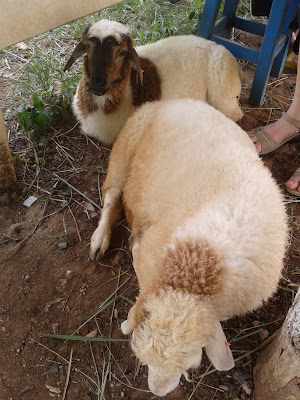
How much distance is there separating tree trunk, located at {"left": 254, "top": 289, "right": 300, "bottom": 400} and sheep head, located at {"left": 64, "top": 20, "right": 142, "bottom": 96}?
2040mm

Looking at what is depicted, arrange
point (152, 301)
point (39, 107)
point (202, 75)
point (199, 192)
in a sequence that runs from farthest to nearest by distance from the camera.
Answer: point (202, 75), point (39, 107), point (199, 192), point (152, 301)

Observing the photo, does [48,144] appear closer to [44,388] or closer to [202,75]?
[202,75]

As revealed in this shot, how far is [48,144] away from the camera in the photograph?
3.21m

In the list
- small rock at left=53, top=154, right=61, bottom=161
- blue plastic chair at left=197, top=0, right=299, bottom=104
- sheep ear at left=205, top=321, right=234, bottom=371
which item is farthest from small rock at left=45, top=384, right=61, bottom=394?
blue plastic chair at left=197, top=0, right=299, bottom=104

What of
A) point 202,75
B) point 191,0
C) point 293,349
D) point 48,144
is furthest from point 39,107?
point 191,0

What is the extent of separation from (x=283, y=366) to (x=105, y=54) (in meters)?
2.36

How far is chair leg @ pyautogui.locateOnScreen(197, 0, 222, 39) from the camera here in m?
3.67

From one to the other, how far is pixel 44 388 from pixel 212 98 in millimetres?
2681

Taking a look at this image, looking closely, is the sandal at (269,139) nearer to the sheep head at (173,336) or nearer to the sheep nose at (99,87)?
the sheep nose at (99,87)

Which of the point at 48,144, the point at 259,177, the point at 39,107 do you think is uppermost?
the point at 259,177

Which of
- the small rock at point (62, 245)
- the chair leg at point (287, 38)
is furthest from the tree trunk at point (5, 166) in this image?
the chair leg at point (287, 38)

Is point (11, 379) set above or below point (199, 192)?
below

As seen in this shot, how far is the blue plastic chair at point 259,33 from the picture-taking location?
3.40 metres

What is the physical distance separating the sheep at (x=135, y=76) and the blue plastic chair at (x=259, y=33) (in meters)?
0.37
